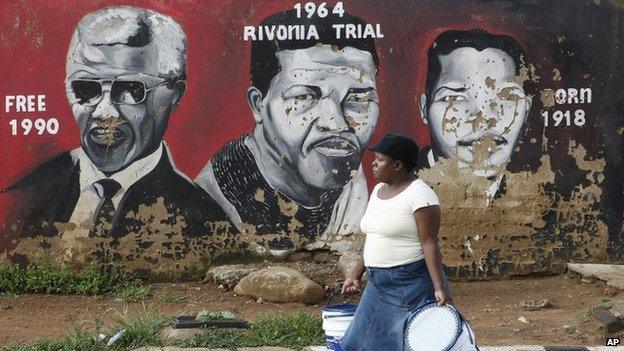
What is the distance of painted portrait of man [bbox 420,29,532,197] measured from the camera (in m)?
9.66

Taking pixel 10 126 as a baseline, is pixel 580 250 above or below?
below

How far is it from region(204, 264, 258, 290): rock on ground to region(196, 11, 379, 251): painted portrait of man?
361mm

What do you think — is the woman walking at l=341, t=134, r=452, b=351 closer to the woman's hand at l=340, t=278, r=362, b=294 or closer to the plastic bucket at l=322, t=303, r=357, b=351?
the woman's hand at l=340, t=278, r=362, b=294

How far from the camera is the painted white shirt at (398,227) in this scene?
18.1ft

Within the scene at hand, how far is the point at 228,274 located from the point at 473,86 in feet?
8.96

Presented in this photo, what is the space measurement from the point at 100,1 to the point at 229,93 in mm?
1400

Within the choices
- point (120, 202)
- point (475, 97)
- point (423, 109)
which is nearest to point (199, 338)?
point (120, 202)

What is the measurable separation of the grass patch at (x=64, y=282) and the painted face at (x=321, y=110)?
179cm

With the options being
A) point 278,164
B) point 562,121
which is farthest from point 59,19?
point 562,121

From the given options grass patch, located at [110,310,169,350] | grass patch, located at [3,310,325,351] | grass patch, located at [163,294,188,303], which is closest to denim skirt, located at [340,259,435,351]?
grass patch, located at [3,310,325,351]

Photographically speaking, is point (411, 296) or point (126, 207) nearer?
point (411, 296)

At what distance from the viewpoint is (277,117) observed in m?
9.66

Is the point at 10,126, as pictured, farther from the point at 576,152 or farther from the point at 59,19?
the point at 576,152

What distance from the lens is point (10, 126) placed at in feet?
31.6
